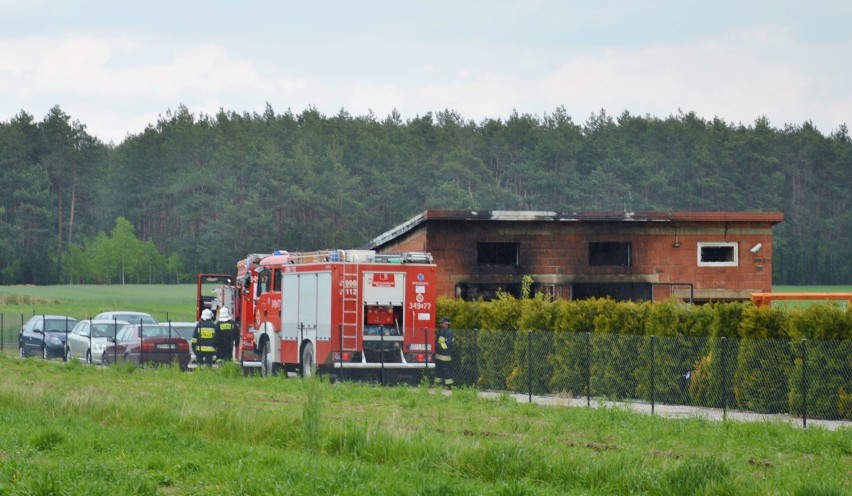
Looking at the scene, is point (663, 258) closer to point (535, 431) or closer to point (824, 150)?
point (535, 431)

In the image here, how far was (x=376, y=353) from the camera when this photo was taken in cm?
3000

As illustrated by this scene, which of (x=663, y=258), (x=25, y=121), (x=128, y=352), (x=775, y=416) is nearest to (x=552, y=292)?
(x=663, y=258)

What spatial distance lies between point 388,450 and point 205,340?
21.8 meters

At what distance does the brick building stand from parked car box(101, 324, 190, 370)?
9474 millimetres

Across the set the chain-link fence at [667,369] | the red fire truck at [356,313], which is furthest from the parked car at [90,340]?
the chain-link fence at [667,369]

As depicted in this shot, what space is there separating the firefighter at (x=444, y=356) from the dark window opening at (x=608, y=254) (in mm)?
14424

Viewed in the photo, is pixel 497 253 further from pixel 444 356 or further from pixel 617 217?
pixel 444 356

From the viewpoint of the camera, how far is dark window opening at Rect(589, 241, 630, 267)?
1759 inches

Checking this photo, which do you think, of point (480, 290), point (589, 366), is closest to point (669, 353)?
point (589, 366)

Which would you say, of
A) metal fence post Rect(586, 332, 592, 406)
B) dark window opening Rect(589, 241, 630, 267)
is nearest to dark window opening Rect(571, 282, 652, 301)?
dark window opening Rect(589, 241, 630, 267)

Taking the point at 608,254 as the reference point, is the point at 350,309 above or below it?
below

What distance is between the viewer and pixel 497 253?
144ft

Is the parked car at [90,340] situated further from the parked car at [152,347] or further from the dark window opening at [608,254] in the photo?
the dark window opening at [608,254]

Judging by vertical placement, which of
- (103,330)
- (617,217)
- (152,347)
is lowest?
(152,347)
